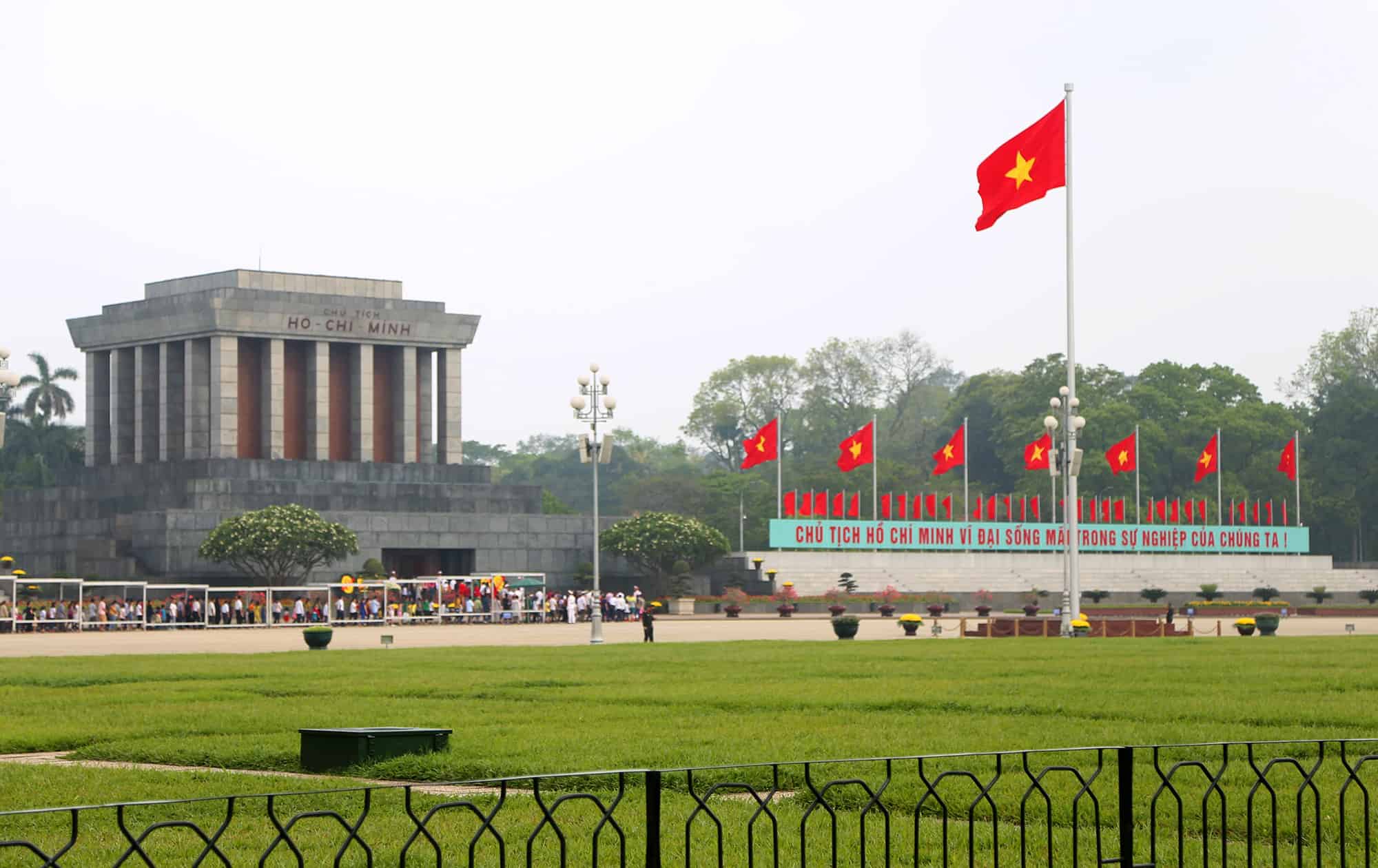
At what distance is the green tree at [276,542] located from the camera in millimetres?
65812

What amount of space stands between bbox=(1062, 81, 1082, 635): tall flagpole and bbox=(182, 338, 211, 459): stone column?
157 ft

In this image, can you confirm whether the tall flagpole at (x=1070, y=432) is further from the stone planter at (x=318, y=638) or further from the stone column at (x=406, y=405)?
the stone column at (x=406, y=405)

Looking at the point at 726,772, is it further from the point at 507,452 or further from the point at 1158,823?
the point at 507,452

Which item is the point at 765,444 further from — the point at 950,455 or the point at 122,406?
the point at 122,406

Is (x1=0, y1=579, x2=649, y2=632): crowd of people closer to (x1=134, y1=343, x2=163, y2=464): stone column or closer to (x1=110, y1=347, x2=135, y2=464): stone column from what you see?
(x1=134, y1=343, x2=163, y2=464): stone column

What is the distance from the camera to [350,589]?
62875mm

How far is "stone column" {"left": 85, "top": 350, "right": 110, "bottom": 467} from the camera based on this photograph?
289ft

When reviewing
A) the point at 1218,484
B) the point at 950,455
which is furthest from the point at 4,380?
the point at 1218,484

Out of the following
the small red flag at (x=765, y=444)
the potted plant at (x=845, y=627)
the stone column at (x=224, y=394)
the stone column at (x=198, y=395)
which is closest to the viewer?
the potted plant at (x=845, y=627)

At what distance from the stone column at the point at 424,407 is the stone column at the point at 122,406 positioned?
13454 mm

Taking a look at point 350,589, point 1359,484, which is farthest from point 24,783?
point 1359,484

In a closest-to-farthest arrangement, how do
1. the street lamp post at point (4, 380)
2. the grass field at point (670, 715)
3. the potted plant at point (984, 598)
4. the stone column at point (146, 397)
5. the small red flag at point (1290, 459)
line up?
the grass field at point (670, 715) < the street lamp post at point (4, 380) < the potted plant at point (984, 598) < the stone column at point (146, 397) < the small red flag at point (1290, 459)

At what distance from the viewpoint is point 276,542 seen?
216ft

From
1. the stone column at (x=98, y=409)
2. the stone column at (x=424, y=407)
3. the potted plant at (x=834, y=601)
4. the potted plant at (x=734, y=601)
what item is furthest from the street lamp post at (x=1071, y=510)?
the stone column at (x=98, y=409)
